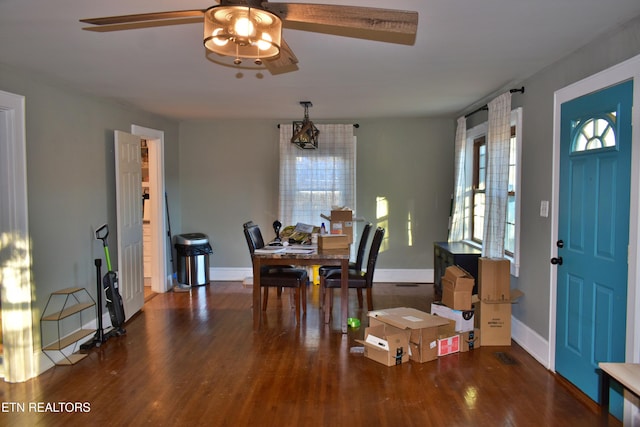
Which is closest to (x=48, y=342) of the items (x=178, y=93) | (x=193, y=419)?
(x=193, y=419)

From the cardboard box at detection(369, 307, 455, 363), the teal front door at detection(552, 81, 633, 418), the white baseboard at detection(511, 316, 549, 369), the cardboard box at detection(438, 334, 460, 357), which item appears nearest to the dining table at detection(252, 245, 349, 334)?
the cardboard box at detection(369, 307, 455, 363)

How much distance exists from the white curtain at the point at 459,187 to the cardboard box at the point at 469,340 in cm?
192

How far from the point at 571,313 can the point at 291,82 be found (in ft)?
9.23

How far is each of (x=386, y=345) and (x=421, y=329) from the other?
0.31 meters

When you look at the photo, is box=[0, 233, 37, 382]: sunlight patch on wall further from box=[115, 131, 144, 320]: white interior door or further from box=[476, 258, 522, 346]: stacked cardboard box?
box=[476, 258, 522, 346]: stacked cardboard box

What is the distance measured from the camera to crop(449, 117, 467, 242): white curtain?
5.29 meters

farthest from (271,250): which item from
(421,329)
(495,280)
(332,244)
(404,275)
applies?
(404,275)

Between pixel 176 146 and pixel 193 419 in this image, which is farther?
pixel 176 146

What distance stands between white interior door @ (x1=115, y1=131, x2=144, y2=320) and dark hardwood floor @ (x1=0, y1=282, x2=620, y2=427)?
58 centimetres

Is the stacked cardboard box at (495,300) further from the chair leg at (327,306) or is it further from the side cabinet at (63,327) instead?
the side cabinet at (63,327)

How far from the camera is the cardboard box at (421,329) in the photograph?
134 inches

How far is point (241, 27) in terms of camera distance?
166cm

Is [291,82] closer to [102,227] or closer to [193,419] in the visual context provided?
[102,227]

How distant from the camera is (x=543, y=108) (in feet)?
11.1
